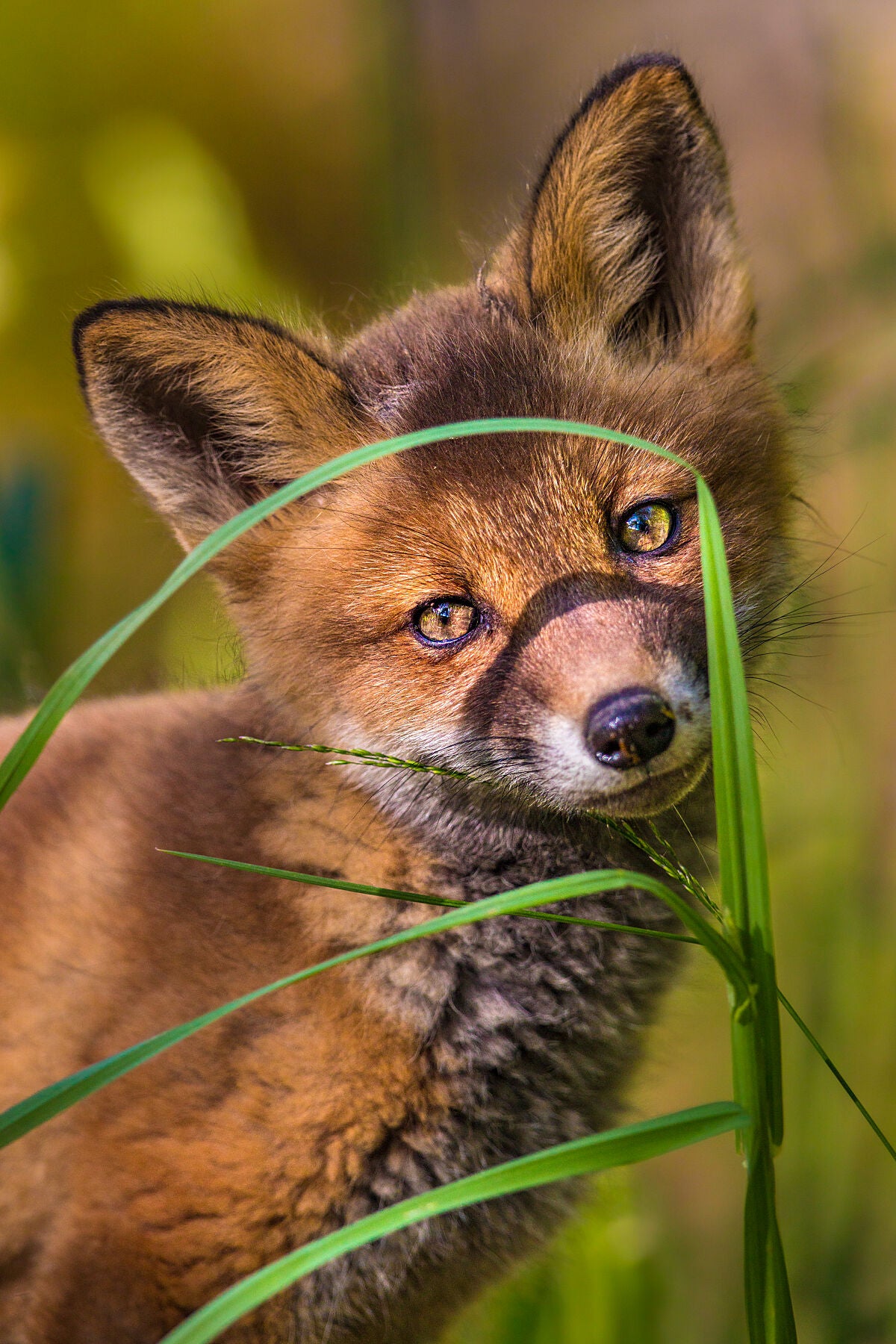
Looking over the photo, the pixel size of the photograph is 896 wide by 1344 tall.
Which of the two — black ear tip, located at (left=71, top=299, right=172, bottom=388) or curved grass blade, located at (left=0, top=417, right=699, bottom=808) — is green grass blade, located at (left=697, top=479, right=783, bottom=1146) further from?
black ear tip, located at (left=71, top=299, right=172, bottom=388)

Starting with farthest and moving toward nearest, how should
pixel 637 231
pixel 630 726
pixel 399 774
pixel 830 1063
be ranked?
pixel 637 231
pixel 399 774
pixel 630 726
pixel 830 1063

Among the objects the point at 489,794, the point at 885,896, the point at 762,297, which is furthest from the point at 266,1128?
the point at 762,297

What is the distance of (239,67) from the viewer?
4.41 metres

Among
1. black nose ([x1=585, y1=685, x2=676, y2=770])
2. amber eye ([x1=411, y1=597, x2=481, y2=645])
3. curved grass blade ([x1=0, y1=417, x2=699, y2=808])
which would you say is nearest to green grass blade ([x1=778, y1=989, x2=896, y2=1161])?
black nose ([x1=585, y1=685, x2=676, y2=770])

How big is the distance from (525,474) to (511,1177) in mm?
904

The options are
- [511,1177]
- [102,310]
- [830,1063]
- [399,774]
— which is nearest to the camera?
[511,1177]

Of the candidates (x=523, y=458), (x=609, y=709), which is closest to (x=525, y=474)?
(x=523, y=458)

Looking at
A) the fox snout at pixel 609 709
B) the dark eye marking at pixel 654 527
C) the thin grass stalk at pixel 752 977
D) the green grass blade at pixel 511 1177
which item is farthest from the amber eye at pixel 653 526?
the green grass blade at pixel 511 1177

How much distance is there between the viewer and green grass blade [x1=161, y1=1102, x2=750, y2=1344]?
0.82 meters

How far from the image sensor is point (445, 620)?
4.88 ft

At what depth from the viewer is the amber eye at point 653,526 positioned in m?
1.47

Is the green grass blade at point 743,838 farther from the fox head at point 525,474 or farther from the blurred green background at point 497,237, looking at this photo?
the blurred green background at point 497,237

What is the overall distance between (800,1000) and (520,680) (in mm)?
2123

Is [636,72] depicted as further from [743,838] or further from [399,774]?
[743,838]
